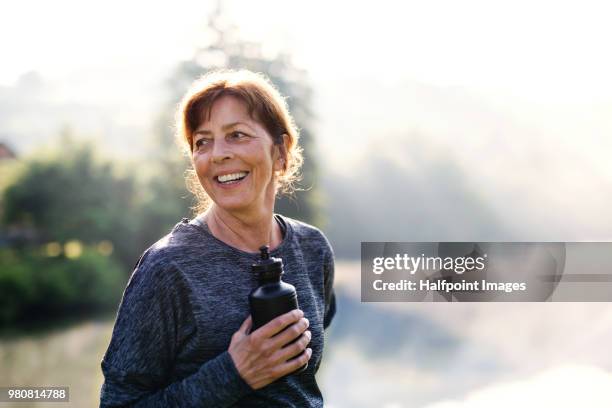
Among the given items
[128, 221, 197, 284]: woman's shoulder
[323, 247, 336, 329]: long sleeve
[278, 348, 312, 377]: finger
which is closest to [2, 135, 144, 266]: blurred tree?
[323, 247, 336, 329]: long sleeve

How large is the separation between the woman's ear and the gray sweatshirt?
22cm

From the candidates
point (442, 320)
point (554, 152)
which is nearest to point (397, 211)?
point (442, 320)

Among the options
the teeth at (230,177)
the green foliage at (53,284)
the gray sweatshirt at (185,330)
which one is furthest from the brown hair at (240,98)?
the green foliage at (53,284)

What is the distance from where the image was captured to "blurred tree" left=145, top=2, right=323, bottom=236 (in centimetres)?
986

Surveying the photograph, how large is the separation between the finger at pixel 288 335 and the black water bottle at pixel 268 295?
0.03 meters

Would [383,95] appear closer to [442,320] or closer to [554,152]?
[554,152]

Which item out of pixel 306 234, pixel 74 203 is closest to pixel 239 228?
pixel 306 234

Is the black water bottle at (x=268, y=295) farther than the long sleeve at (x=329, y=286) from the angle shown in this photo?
No

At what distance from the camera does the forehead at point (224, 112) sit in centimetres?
117

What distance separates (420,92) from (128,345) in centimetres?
929

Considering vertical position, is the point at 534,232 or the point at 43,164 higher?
the point at 43,164

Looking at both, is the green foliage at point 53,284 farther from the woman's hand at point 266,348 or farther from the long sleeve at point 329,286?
the woman's hand at point 266,348

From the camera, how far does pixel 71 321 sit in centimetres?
930

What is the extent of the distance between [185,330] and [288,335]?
20 cm
